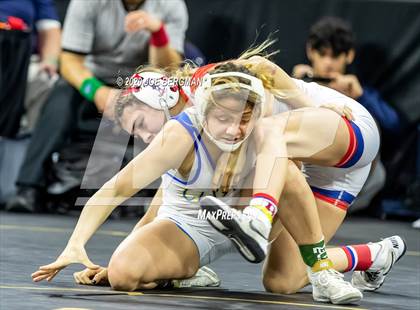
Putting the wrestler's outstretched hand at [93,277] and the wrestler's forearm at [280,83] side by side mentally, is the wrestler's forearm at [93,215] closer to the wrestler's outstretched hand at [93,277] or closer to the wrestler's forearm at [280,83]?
the wrestler's outstretched hand at [93,277]

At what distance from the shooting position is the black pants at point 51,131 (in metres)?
6.65

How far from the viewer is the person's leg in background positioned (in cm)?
666

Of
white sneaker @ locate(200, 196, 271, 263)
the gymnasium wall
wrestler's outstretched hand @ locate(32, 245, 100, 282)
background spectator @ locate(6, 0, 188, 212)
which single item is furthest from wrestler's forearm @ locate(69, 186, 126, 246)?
the gymnasium wall

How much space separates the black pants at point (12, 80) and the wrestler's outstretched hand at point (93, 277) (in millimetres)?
3134

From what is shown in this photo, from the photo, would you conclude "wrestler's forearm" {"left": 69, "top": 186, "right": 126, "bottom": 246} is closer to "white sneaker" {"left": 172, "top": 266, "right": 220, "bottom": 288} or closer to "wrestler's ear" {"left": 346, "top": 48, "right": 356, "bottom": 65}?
"white sneaker" {"left": 172, "top": 266, "right": 220, "bottom": 288}

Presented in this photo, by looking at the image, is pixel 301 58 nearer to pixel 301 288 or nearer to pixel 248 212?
pixel 301 288

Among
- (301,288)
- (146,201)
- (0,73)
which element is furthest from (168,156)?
(0,73)

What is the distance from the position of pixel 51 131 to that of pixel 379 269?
3.05 metres

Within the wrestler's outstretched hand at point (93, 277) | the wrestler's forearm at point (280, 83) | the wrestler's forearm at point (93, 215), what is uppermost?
the wrestler's forearm at point (280, 83)

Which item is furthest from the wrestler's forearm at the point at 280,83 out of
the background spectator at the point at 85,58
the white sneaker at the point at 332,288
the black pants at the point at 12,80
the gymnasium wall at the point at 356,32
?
the gymnasium wall at the point at 356,32

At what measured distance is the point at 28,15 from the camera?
23.3ft

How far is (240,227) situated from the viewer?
324cm

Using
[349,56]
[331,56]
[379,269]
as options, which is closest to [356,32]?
[349,56]

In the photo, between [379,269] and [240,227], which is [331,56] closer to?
[379,269]
